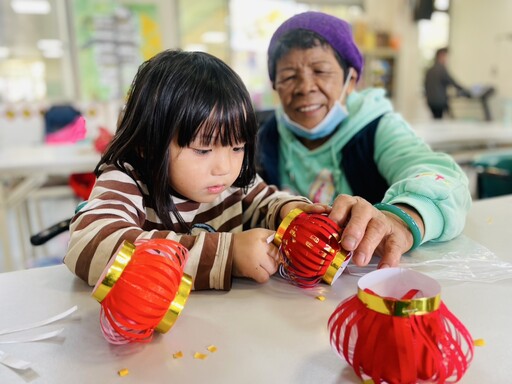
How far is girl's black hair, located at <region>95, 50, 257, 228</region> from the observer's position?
2.09 feet

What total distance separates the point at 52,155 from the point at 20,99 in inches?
119

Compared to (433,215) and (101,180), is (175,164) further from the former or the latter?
(433,215)

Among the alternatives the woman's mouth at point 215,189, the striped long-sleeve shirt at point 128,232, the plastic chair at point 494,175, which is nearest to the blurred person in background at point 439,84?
the plastic chair at point 494,175

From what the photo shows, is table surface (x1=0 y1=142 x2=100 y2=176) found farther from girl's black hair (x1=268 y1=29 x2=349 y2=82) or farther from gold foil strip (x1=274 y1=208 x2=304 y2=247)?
gold foil strip (x1=274 y1=208 x2=304 y2=247)

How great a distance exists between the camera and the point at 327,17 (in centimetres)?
104

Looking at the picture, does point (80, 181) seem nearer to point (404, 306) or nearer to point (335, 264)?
point (335, 264)

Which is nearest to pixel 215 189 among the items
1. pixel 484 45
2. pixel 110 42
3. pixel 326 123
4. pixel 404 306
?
pixel 404 306

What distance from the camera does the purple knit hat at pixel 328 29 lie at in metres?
1.02

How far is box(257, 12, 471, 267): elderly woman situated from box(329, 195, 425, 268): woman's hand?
121mm

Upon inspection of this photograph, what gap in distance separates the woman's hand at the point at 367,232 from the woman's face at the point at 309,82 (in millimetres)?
466

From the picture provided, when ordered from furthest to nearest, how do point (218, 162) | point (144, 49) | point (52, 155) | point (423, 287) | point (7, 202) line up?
point (144, 49) → point (52, 155) → point (7, 202) → point (218, 162) → point (423, 287)

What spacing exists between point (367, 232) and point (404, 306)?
0.25 m

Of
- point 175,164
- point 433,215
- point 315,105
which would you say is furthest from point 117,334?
point 315,105

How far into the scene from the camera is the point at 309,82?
→ 1040 millimetres
